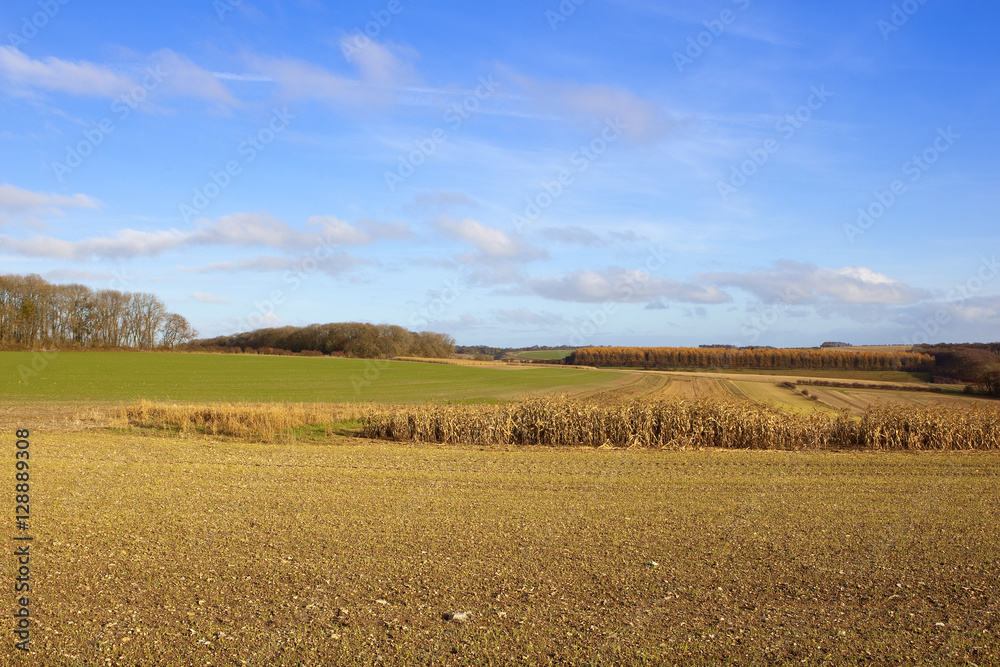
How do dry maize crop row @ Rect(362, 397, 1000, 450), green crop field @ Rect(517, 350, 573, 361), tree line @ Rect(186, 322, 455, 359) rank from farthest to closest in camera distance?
green crop field @ Rect(517, 350, 573, 361), tree line @ Rect(186, 322, 455, 359), dry maize crop row @ Rect(362, 397, 1000, 450)

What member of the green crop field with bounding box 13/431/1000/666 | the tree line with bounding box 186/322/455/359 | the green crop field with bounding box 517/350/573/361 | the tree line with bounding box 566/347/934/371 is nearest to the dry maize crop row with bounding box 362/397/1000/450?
the green crop field with bounding box 13/431/1000/666

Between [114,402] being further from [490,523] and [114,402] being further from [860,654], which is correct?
[860,654]

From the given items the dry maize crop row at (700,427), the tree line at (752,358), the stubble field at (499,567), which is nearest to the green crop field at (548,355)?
the tree line at (752,358)

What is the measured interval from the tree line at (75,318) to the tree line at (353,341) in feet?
40.6

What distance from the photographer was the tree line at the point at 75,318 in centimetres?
7769

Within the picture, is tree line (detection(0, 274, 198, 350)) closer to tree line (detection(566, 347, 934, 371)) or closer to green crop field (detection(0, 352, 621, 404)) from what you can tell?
green crop field (detection(0, 352, 621, 404))

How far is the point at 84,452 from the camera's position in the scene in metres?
14.3

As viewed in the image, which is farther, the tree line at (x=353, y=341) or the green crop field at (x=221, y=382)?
the tree line at (x=353, y=341)

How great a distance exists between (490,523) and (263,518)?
3.06 meters

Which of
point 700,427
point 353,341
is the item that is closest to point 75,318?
point 353,341

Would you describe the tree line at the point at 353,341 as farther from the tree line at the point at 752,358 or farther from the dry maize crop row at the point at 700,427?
the dry maize crop row at the point at 700,427

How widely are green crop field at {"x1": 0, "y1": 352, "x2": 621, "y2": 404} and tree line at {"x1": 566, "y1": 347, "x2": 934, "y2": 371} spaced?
45.8 meters

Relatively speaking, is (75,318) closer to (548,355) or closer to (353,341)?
(353,341)

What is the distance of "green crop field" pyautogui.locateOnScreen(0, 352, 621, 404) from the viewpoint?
35.9 metres
